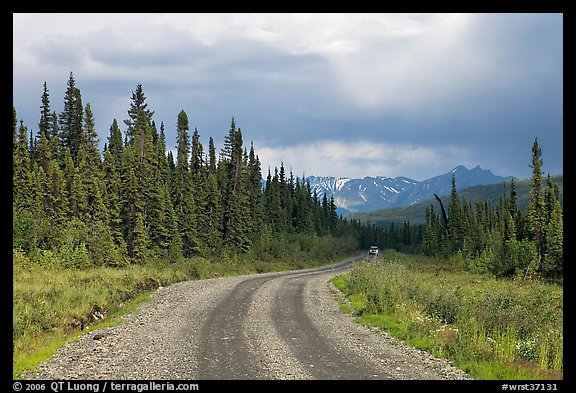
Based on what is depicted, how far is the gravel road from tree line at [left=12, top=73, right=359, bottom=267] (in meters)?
19.0

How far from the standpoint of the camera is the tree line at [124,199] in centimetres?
4081

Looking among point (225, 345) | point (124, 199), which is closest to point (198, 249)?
point (124, 199)

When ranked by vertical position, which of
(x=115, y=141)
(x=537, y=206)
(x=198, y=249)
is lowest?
(x=198, y=249)

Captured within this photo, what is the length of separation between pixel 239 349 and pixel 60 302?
34.8 ft

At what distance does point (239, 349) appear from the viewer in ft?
45.1

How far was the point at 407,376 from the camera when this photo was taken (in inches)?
428

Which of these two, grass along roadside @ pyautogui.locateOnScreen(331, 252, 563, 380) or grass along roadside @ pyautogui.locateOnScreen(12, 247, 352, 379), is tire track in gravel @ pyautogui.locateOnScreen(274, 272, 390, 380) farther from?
grass along roadside @ pyautogui.locateOnScreen(12, 247, 352, 379)

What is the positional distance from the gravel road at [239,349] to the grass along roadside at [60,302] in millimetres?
896

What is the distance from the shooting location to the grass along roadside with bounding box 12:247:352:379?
14.8 meters

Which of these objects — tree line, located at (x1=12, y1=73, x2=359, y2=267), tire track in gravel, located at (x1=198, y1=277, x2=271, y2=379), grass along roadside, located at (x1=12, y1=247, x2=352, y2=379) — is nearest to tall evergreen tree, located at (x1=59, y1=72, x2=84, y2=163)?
tree line, located at (x1=12, y1=73, x2=359, y2=267)

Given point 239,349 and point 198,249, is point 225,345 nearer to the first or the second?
point 239,349

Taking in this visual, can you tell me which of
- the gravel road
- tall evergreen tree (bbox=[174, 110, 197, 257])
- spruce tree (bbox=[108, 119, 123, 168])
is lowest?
the gravel road

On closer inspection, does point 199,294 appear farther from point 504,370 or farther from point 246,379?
point 504,370

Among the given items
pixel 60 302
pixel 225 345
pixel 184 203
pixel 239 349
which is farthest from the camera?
pixel 184 203
